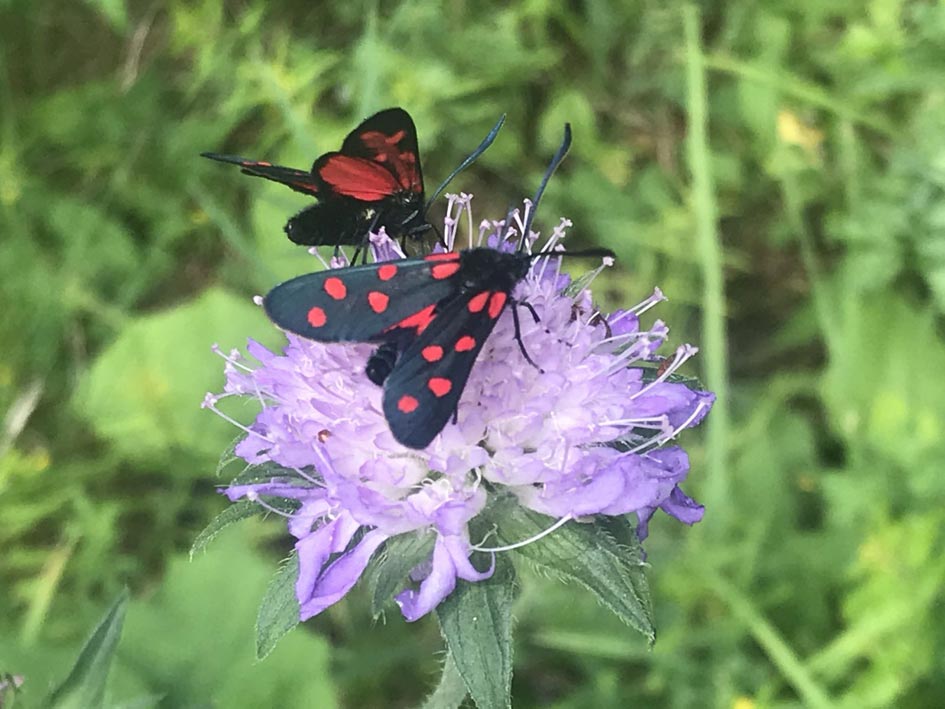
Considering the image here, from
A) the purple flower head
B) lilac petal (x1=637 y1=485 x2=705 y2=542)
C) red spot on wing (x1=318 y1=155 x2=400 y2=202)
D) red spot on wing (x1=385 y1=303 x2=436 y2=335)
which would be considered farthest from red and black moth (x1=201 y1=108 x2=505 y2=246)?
lilac petal (x1=637 y1=485 x2=705 y2=542)

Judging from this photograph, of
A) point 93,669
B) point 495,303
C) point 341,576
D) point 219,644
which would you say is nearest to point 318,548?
point 341,576

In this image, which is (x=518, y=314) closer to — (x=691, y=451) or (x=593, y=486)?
(x=593, y=486)

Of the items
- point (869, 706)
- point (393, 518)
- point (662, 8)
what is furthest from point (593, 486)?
point (662, 8)

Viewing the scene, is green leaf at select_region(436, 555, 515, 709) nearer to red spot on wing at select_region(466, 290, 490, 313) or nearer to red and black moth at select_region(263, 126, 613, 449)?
red and black moth at select_region(263, 126, 613, 449)

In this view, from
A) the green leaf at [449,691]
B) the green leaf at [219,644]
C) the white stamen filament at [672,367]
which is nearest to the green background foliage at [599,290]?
the green leaf at [219,644]

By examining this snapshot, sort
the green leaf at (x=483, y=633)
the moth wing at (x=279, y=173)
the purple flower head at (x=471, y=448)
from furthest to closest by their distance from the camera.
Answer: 1. the moth wing at (x=279, y=173)
2. the purple flower head at (x=471, y=448)
3. the green leaf at (x=483, y=633)

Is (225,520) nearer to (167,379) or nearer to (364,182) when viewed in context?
(364,182)

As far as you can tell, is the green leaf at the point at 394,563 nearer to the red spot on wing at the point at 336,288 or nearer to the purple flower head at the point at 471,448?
the purple flower head at the point at 471,448

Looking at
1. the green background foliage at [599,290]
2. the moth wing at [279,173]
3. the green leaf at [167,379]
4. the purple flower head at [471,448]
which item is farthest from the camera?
the green leaf at [167,379]
